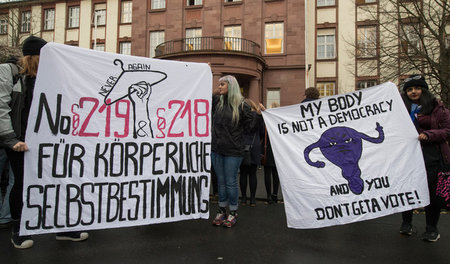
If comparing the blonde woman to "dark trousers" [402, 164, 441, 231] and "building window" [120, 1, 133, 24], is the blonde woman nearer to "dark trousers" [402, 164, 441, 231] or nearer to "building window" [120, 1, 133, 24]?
"dark trousers" [402, 164, 441, 231]

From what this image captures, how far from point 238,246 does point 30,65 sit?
9.50 feet

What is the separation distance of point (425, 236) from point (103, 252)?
355 centimetres

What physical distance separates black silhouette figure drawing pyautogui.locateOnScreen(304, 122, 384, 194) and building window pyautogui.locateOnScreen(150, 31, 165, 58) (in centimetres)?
1949

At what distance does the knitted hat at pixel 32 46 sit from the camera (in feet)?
10.2

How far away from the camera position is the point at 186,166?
358cm

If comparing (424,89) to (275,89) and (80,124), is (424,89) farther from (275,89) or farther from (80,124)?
(275,89)

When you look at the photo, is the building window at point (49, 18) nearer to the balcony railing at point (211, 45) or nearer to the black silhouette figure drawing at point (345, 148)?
the balcony railing at point (211, 45)

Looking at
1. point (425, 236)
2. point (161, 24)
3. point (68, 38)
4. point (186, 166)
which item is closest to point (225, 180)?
point (186, 166)

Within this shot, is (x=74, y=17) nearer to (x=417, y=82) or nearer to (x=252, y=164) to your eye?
(x=252, y=164)

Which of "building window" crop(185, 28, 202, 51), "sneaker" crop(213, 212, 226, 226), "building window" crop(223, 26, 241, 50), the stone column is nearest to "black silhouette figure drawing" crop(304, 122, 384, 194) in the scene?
"sneaker" crop(213, 212, 226, 226)

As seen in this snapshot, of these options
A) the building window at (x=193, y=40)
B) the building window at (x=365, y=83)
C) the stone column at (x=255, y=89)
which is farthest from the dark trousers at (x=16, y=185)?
the building window at (x=365, y=83)

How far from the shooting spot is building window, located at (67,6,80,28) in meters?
24.4

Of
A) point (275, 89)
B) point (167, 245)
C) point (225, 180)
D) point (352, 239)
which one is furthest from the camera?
point (275, 89)

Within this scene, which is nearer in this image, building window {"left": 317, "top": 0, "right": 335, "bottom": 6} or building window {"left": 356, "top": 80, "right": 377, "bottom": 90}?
building window {"left": 356, "top": 80, "right": 377, "bottom": 90}
